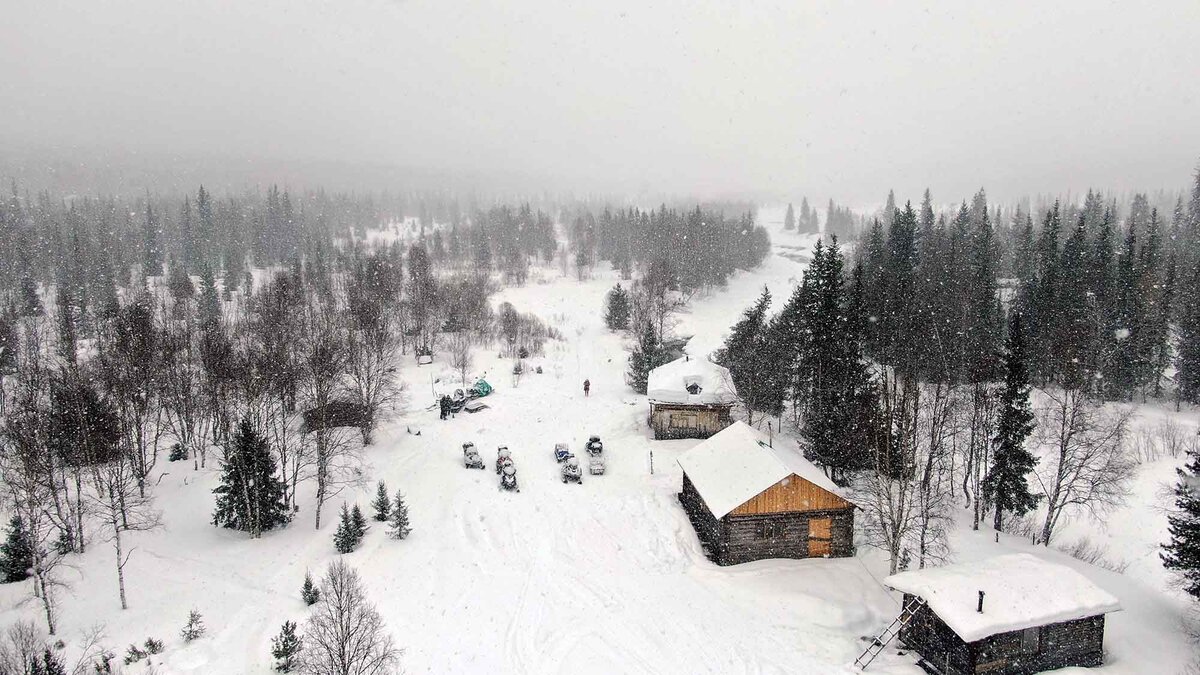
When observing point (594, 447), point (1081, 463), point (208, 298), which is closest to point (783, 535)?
point (594, 447)

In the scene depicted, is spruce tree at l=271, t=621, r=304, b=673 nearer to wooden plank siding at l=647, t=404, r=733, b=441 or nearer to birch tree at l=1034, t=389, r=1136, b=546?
wooden plank siding at l=647, t=404, r=733, b=441

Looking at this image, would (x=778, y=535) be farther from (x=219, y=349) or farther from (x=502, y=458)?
(x=219, y=349)

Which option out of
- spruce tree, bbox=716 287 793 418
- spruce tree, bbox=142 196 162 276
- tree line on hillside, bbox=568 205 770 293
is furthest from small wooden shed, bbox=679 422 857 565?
spruce tree, bbox=142 196 162 276

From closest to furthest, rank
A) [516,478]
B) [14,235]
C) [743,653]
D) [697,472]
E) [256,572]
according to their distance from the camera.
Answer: [743,653] → [256,572] → [697,472] → [516,478] → [14,235]

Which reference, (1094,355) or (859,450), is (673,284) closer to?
(1094,355)

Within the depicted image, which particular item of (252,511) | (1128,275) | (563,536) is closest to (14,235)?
(252,511)
